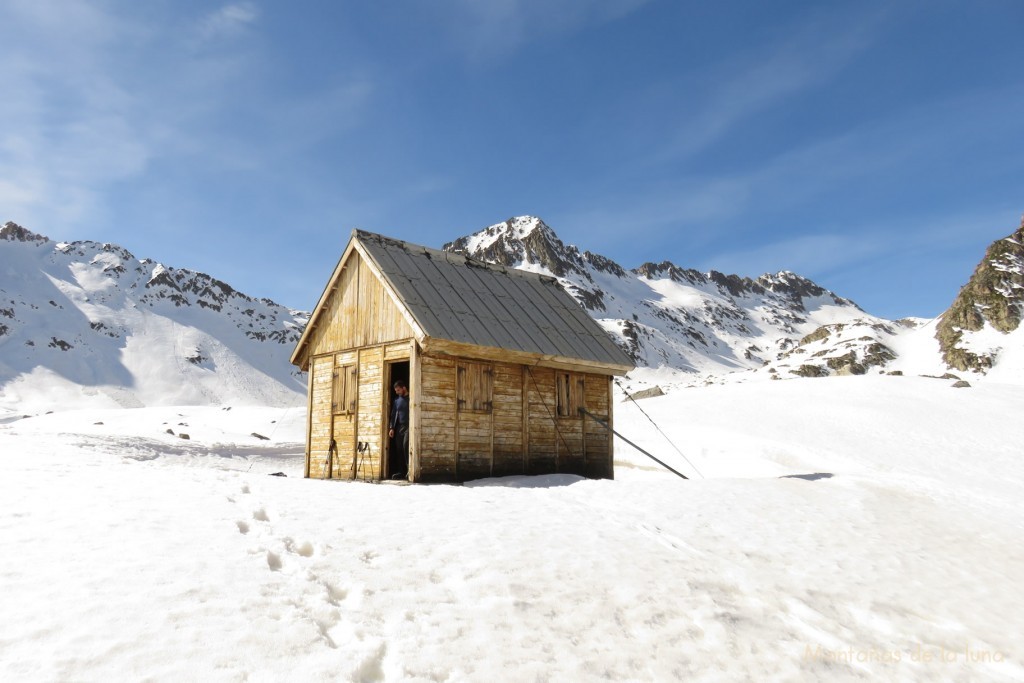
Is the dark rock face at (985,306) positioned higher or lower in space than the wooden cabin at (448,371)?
higher

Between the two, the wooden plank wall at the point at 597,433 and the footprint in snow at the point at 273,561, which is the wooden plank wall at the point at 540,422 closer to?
the wooden plank wall at the point at 597,433

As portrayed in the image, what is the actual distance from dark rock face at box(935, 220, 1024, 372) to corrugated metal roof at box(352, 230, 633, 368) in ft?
220

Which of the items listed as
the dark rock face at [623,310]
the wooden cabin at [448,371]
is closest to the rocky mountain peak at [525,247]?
the dark rock face at [623,310]

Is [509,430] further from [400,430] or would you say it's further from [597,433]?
[597,433]

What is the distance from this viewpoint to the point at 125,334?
370ft

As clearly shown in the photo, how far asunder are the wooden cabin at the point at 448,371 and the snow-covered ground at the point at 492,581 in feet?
9.58

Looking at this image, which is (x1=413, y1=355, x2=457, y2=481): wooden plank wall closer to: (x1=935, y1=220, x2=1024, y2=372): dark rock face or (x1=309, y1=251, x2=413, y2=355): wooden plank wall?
(x1=309, y1=251, x2=413, y2=355): wooden plank wall

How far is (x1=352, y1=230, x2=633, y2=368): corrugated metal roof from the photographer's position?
590 inches

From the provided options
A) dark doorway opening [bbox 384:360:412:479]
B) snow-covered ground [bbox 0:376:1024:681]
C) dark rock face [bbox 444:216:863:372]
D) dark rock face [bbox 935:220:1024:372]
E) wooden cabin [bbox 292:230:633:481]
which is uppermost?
dark rock face [bbox 444:216:863:372]

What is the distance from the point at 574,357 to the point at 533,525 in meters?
8.09

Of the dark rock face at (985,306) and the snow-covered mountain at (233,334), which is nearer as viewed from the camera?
the dark rock face at (985,306)


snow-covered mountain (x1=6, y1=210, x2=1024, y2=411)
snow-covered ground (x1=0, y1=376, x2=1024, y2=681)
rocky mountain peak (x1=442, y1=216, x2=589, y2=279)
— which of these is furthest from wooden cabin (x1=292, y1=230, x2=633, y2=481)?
rocky mountain peak (x1=442, y1=216, x2=589, y2=279)

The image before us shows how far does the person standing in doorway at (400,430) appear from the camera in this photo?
14.9m

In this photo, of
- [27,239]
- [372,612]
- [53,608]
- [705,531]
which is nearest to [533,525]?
[705,531]
